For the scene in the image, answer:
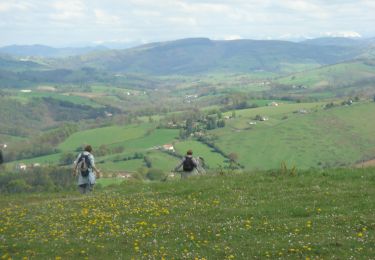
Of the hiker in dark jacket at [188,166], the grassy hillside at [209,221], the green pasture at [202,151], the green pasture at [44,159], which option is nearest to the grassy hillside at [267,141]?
the green pasture at [202,151]

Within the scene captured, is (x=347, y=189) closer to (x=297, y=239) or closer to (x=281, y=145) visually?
(x=297, y=239)

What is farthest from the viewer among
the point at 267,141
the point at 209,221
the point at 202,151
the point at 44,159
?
the point at 44,159

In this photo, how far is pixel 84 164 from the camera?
1020 inches

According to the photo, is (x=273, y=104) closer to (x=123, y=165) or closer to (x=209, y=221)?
(x=123, y=165)

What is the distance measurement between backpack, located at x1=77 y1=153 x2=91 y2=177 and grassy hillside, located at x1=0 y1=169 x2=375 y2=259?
139 cm

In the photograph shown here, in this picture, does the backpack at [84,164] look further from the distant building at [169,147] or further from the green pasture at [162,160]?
the distant building at [169,147]

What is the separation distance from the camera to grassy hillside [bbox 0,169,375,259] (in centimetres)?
1421

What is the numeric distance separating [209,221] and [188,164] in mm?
11174

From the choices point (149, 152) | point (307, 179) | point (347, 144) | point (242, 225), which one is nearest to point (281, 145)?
point (347, 144)

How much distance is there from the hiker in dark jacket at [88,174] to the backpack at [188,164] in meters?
5.26

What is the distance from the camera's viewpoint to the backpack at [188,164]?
2881 centimetres

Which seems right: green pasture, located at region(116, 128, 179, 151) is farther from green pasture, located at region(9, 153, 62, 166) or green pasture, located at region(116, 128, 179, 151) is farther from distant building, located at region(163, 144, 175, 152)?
green pasture, located at region(9, 153, 62, 166)

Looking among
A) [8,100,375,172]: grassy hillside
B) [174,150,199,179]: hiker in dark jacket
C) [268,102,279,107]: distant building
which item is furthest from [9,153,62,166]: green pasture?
[174,150,199,179]: hiker in dark jacket

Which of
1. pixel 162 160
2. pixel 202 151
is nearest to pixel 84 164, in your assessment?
pixel 162 160
